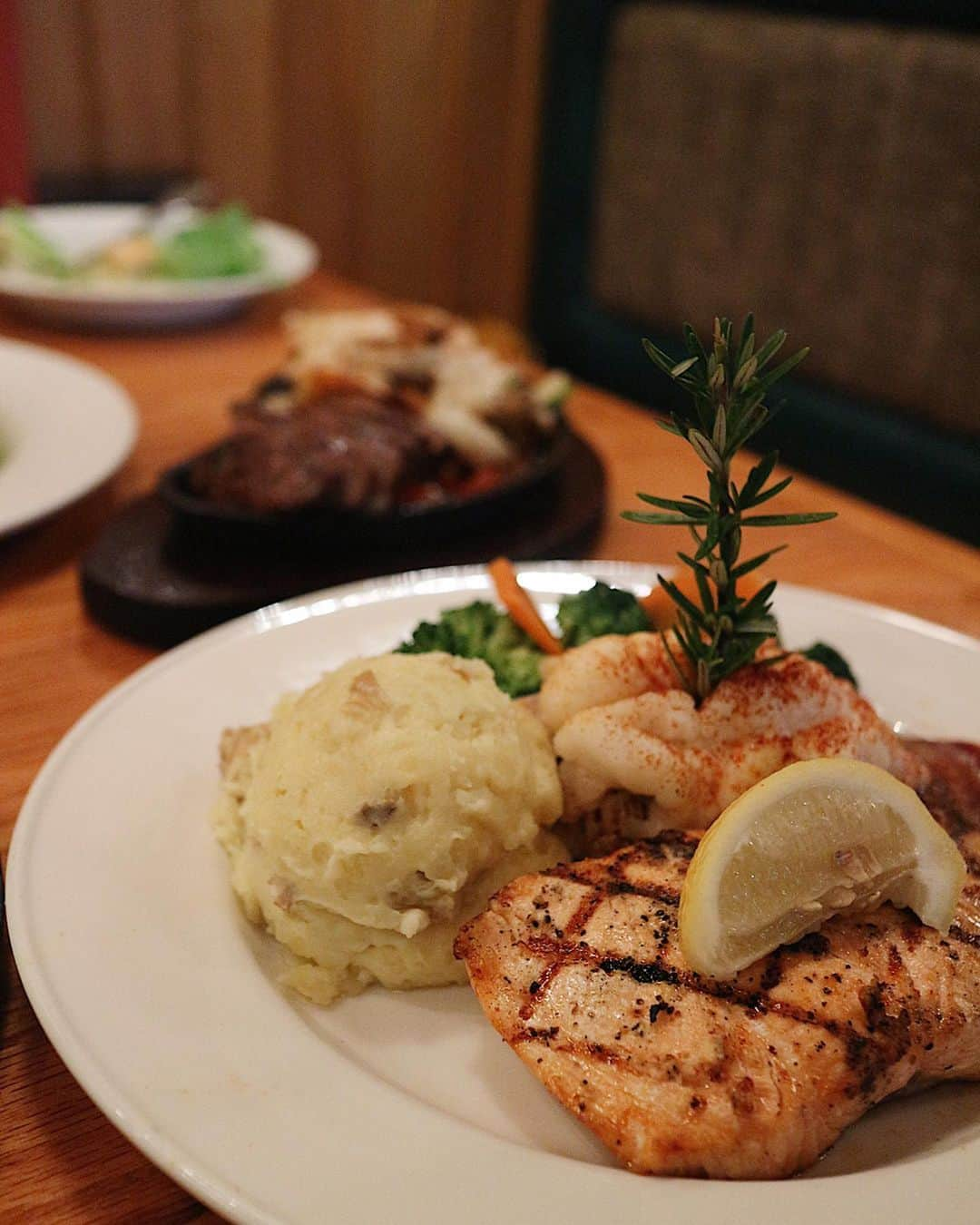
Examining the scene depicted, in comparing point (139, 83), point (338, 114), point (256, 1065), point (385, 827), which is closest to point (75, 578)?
point (385, 827)

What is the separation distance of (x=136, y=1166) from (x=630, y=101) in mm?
5063


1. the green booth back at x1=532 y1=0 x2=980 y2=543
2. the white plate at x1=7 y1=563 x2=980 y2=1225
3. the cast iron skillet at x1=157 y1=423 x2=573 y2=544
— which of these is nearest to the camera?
the white plate at x1=7 y1=563 x2=980 y2=1225

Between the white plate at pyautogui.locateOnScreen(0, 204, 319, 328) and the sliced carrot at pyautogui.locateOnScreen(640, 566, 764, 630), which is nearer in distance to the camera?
the sliced carrot at pyautogui.locateOnScreen(640, 566, 764, 630)

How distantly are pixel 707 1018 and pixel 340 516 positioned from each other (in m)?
1.40

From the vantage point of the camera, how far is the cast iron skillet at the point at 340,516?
229 centimetres

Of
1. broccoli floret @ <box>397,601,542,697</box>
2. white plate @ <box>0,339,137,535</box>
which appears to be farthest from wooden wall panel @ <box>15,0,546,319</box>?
broccoli floret @ <box>397,601,542,697</box>

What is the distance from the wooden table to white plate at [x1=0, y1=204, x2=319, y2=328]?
76 millimetres

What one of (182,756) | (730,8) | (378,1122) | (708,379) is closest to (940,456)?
(730,8)

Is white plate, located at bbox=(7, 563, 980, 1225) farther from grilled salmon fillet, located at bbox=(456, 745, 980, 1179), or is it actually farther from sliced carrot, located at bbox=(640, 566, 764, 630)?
sliced carrot, located at bbox=(640, 566, 764, 630)

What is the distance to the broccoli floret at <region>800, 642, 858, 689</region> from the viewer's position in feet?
6.05

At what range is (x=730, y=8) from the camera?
188 inches

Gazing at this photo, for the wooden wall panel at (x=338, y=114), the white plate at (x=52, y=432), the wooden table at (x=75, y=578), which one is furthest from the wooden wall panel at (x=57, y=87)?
the white plate at (x=52, y=432)

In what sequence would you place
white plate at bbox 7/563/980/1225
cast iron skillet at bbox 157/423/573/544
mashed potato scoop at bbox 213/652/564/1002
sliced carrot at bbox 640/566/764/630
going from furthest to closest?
1. cast iron skillet at bbox 157/423/573/544
2. sliced carrot at bbox 640/566/764/630
3. mashed potato scoop at bbox 213/652/564/1002
4. white plate at bbox 7/563/980/1225

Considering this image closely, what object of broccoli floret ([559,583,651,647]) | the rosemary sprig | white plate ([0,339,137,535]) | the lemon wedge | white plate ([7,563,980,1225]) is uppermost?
the rosemary sprig
